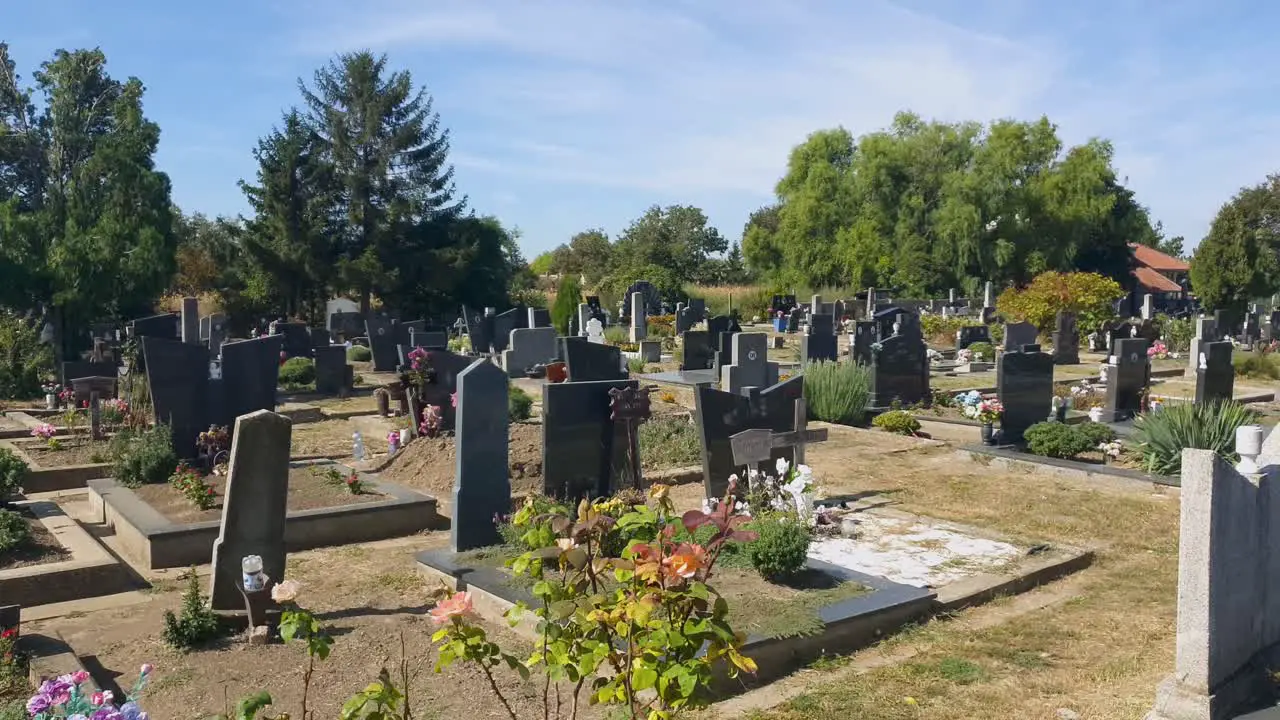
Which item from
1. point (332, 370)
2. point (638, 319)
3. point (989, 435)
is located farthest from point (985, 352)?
point (332, 370)

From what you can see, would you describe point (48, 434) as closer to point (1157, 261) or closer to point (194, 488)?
point (194, 488)

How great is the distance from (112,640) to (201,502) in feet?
9.71

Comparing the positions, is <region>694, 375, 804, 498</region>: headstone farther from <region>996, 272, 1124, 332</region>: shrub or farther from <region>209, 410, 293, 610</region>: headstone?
<region>996, 272, 1124, 332</region>: shrub

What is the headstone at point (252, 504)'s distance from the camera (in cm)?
682

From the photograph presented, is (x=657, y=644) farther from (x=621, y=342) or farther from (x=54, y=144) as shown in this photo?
(x=54, y=144)

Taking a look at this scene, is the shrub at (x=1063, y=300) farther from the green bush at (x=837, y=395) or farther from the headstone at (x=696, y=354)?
the green bush at (x=837, y=395)

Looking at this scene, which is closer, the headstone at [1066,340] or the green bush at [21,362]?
the green bush at [21,362]

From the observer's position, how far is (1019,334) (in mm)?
26172

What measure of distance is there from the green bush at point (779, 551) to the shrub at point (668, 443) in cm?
461

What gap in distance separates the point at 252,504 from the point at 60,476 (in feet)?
19.8

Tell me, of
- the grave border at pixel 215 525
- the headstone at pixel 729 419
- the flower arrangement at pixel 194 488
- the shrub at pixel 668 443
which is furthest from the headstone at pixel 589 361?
the flower arrangement at pixel 194 488

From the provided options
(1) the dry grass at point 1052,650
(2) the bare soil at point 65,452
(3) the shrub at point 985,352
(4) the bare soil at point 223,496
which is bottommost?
(1) the dry grass at point 1052,650

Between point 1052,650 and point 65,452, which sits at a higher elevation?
point 65,452

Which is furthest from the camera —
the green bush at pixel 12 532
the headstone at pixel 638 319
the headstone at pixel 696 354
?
the headstone at pixel 638 319
